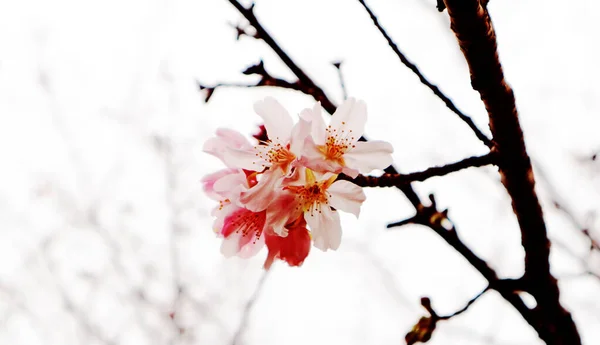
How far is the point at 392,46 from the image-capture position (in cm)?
76

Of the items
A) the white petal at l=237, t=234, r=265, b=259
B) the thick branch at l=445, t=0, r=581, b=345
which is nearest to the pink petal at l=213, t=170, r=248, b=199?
the white petal at l=237, t=234, r=265, b=259

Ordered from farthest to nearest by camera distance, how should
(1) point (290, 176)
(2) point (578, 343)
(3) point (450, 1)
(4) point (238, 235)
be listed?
(2) point (578, 343) < (4) point (238, 235) < (1) point (290, 176) < (3) point (450, 1)

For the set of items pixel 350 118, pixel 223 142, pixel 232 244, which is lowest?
pixel 232 244

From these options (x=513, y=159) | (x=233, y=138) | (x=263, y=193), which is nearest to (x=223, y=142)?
(x=233, y=138)

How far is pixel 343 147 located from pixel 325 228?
0.13 m

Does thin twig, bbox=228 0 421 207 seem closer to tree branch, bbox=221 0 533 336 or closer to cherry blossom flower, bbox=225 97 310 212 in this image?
tree branch, bbox=221 0 533 336

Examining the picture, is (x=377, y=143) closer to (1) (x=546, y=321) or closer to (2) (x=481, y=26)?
(2) (x=481, y=26)

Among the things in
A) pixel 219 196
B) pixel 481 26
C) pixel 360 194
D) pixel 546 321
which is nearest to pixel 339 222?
pixel 360 194

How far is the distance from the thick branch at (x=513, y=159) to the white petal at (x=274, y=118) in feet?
0.91

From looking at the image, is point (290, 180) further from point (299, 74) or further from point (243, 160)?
point (299, 74)

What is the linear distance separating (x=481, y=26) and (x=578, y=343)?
670mm

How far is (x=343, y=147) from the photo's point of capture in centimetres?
72

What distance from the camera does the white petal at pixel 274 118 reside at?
720mm

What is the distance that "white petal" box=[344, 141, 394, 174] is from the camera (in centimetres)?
67
